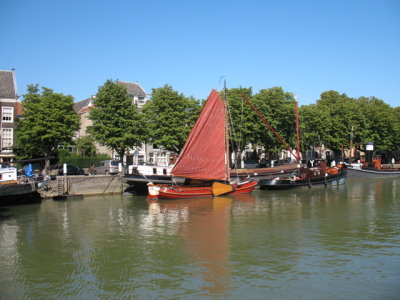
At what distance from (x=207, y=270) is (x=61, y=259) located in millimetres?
7347

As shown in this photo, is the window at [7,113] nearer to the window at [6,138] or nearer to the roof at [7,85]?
the window at [6,138]

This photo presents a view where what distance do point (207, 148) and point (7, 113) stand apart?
36.0 meters

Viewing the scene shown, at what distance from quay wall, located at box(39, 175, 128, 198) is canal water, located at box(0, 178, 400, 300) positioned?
6.58 metres

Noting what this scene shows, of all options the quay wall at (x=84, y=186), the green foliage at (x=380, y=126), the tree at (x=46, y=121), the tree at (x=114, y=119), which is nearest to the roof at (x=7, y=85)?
the tree at (x=46, y=121)

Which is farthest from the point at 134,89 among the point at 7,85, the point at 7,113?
the point at 7,113

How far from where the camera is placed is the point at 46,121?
49281 millimetres

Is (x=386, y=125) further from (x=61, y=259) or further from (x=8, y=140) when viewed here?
(x=61, y=259)

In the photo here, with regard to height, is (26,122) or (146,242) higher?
(26,122)

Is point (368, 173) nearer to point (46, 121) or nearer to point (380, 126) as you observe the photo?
point (380, 126)

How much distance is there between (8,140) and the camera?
6250cm

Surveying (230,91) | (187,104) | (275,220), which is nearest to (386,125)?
(230,91)

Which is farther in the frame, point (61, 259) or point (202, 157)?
point (202, 157)

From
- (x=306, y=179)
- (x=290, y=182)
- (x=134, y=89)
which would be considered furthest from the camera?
(x=134, y=89)

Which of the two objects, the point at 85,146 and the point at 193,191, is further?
the point at 85,146
